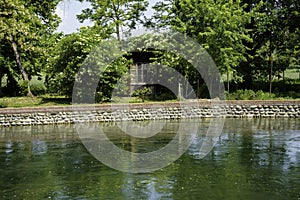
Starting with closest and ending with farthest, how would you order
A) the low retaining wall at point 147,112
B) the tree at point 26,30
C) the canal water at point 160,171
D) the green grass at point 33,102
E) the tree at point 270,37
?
the canal water at point 160,171 < the low retaining wall at point 147,112 < the green grass at point 33,102 < the tree at point 26,30 < the tree at point 270,37

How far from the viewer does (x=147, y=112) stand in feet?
74.4

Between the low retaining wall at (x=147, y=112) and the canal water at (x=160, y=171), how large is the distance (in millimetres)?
3503

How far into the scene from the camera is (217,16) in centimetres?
2608

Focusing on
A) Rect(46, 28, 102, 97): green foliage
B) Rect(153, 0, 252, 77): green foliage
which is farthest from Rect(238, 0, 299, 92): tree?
Rect(46, 28, 102, 97): green foliage

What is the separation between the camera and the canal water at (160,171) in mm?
9820

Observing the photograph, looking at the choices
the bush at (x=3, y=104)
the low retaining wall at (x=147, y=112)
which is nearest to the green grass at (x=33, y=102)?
the bush at (x=3, y=104)

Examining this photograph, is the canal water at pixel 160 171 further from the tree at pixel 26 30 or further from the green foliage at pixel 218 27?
the tree at pixel 26 30

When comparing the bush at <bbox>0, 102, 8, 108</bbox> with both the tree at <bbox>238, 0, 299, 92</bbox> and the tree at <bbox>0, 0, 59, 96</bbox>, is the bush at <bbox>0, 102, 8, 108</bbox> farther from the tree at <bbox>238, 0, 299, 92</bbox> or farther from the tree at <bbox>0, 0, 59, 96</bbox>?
the tree at <bbox>238, 0, 299, 92</bbox>

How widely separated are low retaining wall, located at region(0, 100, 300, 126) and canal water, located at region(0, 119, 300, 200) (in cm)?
350

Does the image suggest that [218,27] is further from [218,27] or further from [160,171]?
[160,171]

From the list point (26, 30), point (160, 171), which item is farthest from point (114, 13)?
point (160, 171)

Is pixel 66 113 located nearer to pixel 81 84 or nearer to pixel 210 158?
pixel 81 84

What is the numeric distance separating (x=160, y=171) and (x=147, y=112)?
10870 mm

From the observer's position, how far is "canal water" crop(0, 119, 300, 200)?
9820 mm
